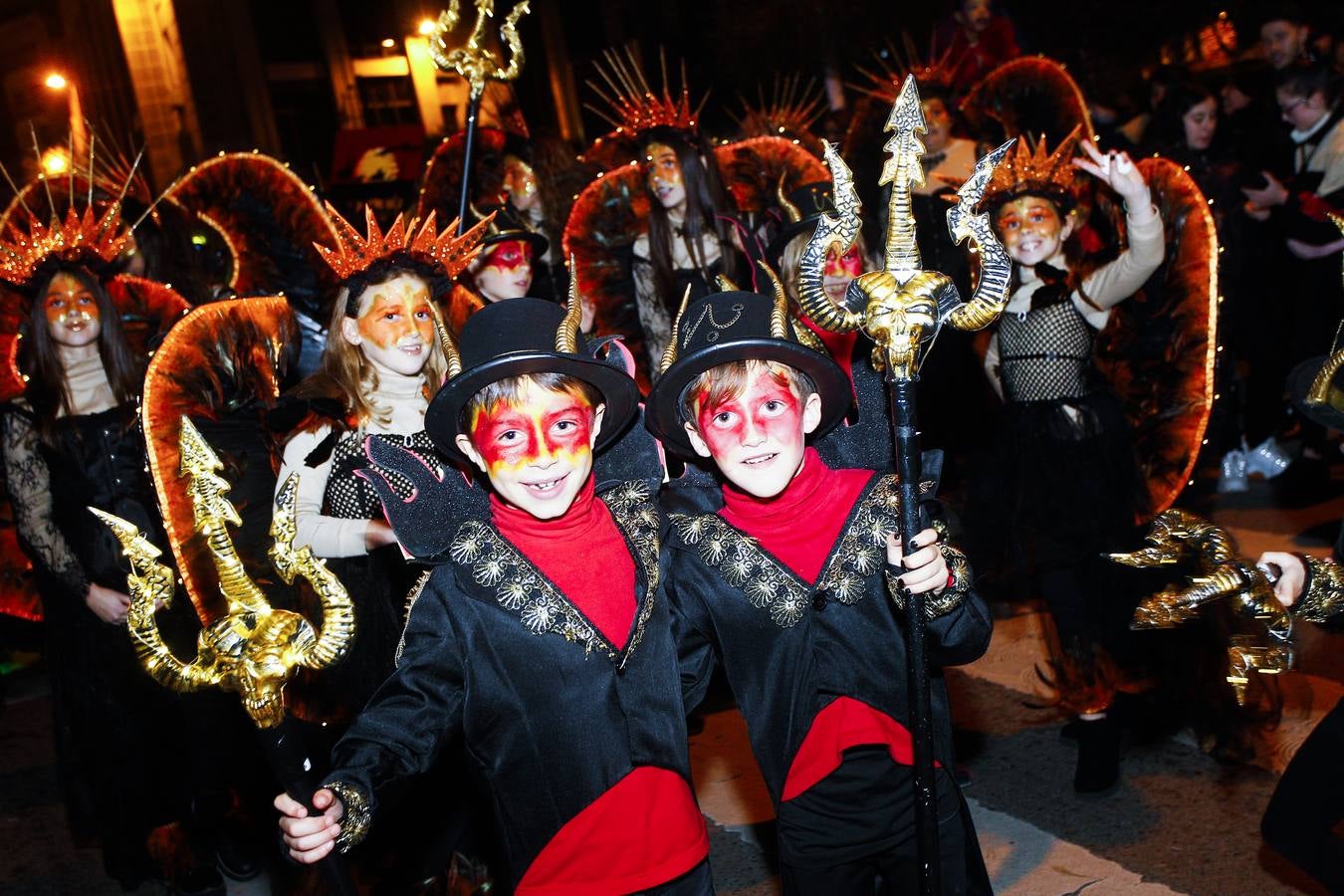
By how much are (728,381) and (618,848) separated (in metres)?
1.03

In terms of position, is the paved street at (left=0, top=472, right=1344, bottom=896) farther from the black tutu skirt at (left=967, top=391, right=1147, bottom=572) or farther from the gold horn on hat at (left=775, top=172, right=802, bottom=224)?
the gold horn on hat at (left=775, top=172, right=802, bottom=224)

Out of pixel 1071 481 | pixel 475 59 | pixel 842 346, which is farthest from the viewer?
pixel 475 59

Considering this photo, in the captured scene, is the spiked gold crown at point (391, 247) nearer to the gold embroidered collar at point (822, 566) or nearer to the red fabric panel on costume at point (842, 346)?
the red fabric panel on costume at point (842, 346)

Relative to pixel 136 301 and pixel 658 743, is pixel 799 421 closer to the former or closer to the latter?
pixel 658 743

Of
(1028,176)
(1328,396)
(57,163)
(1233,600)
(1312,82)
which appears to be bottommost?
(1233,600)

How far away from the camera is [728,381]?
2717 mm

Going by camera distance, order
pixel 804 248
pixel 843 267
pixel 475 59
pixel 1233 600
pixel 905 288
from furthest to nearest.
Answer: pixel 475 59, pixel 843 267, pixel 804 248, pixel 1233 600, pixel 905 288

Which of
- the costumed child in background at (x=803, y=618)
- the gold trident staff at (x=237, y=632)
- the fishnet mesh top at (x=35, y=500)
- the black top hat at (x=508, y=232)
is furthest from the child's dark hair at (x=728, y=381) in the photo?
the fishnet mesh top at (x=35, y=500)

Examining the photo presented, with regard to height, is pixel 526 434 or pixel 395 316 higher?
pixel 395 316

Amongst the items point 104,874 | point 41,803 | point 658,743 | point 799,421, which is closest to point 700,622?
point 658,743

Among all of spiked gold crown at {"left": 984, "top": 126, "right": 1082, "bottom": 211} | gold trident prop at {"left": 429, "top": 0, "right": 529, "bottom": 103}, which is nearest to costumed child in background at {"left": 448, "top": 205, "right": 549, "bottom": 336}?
gold trident prop at {"left": 429, "top": 0, "right": 529, "bottom": 103}

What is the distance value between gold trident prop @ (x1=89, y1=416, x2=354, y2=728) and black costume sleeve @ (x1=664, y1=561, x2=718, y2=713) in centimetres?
89

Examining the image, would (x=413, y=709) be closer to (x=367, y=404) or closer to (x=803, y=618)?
(x=803, y=618)

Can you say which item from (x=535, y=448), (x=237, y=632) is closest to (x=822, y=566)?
(x=535, y=448)
